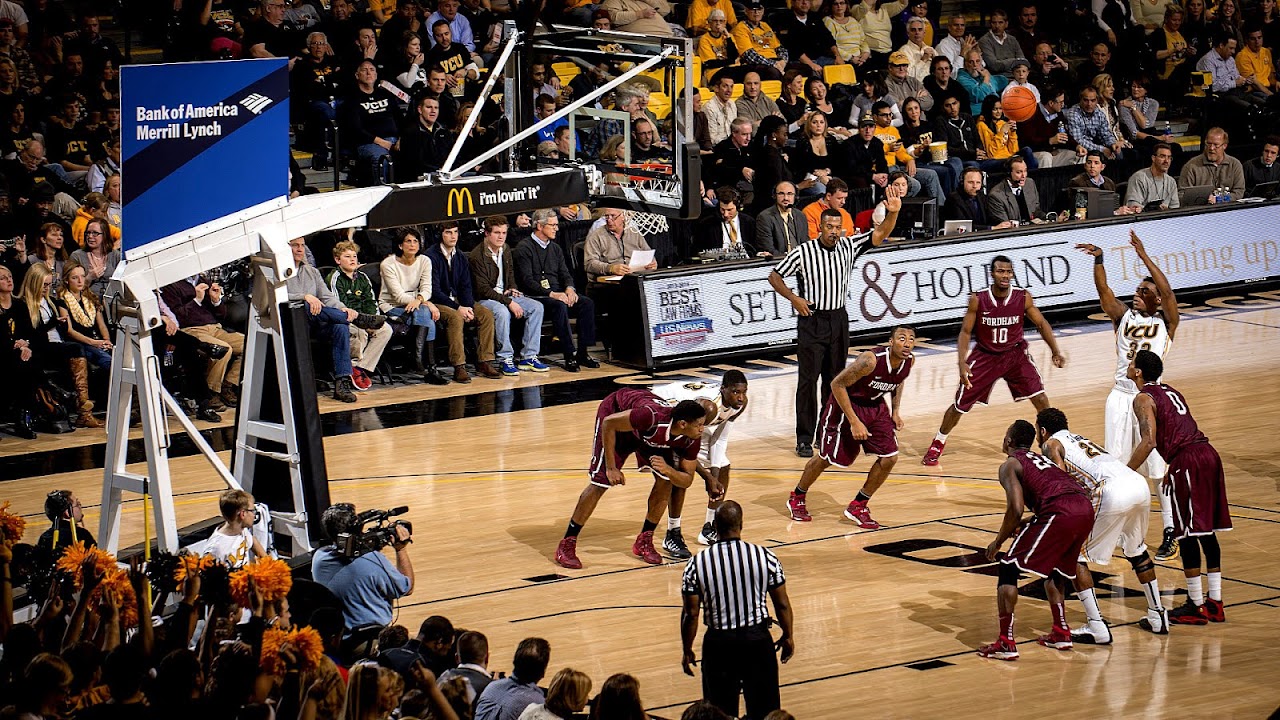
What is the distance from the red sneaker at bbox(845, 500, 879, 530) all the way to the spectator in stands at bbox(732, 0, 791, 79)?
11311 millimetres

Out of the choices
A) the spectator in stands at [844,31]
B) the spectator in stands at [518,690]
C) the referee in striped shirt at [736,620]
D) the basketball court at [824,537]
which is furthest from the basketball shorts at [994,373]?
the spectator in stands at [844,31]

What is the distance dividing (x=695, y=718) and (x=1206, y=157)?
689 inches

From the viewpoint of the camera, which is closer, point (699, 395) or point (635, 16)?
point (699, 395)

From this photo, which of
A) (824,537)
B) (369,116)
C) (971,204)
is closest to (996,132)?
(971,204)

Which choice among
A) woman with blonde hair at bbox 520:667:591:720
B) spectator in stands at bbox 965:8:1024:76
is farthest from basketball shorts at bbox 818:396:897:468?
spectator in stands at bbox 965:8:1024:76

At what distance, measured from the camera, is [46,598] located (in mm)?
8469

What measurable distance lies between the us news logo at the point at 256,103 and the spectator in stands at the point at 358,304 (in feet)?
23.2

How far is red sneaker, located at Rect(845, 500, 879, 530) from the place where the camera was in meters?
12.6

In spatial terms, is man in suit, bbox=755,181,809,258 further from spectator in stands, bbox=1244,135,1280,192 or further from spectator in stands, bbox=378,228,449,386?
spectator in stands, bbox=1244,135,1280,192

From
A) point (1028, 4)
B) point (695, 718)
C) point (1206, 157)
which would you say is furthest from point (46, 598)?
point (1028, 4)

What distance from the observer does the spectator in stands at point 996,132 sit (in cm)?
2241

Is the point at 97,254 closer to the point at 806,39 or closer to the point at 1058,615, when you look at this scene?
the point at 1058,615

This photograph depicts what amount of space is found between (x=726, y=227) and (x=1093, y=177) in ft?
18.9

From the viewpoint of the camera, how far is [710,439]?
12.1 m
